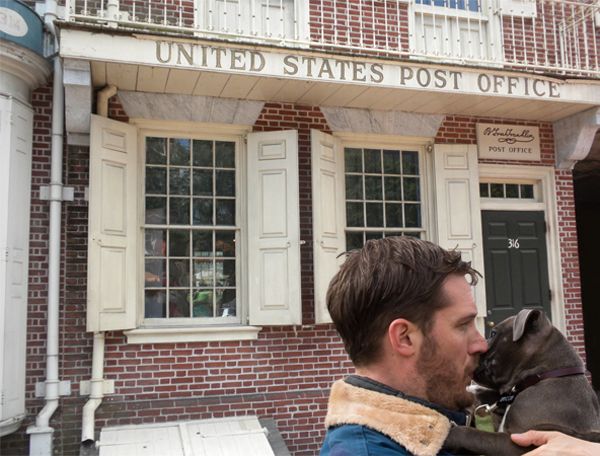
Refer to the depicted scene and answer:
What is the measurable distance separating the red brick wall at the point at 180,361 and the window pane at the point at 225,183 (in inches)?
26.7

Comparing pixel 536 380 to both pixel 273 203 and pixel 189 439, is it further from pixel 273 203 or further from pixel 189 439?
pixel 273 203

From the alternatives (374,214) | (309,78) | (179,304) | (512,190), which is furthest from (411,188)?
(179,304)

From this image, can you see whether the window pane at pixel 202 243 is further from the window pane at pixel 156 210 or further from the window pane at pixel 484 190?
the window pane at pixel 484 190

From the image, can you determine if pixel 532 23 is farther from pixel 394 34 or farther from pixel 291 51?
pixel 291 51

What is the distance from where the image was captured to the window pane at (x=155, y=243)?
20.9 ft

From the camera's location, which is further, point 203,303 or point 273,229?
point 203,303

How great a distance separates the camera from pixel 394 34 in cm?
723

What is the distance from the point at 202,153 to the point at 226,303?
173 cm

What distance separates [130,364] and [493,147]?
5120 mm

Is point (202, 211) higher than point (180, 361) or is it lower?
higher

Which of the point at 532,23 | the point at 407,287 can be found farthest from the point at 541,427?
the point at 532,23

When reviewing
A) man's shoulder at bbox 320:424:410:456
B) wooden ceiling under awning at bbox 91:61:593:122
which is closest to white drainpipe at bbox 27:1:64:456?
wooden ceiling under awning at bbox 91:61:593:122

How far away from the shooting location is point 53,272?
568cm

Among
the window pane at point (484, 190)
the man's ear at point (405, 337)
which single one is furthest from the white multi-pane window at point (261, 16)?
the man's ear at point (405, 337)
